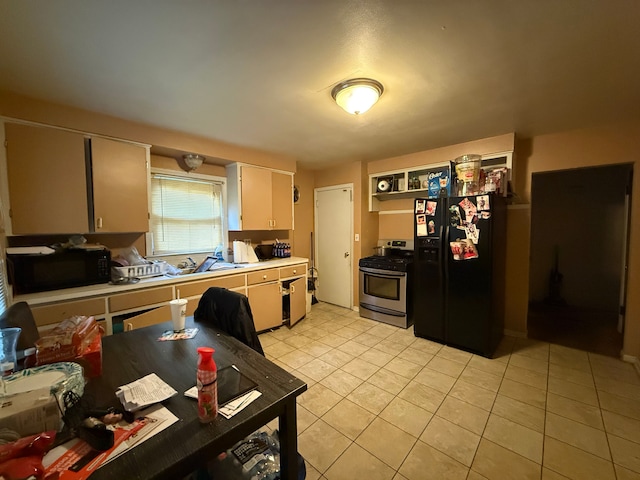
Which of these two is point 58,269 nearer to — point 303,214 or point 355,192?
point 303,214

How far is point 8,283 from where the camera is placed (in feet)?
6.06

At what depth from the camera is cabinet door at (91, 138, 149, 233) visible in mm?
2293

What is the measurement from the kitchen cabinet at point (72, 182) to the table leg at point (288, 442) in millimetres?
2395

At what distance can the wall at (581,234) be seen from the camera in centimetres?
388

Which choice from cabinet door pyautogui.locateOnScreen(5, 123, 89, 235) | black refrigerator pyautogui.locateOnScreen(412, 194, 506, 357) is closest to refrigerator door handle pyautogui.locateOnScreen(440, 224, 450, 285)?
black refrigerator pyautogui.locateOnScreen(412, 194, 506, 357)

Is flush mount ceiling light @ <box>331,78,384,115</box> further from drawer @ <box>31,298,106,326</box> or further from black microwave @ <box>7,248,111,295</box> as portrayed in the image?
drawer @ <box>31,298,106,326</box>

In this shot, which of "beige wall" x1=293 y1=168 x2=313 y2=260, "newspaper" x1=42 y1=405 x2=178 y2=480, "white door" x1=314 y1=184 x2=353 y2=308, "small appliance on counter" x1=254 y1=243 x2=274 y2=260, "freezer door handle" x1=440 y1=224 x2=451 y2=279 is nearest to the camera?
"newspaper" x1=42 y1=405 x2=178 y2=480

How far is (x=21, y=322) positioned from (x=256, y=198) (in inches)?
97.6

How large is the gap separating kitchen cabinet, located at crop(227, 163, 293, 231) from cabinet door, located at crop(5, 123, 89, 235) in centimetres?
149

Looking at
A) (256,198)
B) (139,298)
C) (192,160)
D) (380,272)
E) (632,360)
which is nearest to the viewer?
(139,298)

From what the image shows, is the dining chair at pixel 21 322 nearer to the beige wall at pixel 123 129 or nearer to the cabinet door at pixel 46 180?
the cabinet door at pixel 46 180

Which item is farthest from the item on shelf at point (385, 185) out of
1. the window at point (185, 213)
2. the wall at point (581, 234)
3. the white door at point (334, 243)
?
the window at point (185, 213)

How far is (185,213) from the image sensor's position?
3.26m

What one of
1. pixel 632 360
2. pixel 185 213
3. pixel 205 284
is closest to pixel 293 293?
pixel 205 284
